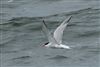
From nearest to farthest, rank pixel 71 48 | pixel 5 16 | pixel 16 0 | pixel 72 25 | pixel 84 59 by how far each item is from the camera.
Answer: pixel 84 59 → pixel 71 48 → pixel 72 25 → pixel 5 16 → pixel 16 0

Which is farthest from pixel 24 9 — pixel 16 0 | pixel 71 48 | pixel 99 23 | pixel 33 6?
pixel 71 48

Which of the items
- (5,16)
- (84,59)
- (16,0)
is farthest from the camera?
(16,0)

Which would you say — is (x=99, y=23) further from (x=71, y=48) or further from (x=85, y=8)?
(x=71, y=48)

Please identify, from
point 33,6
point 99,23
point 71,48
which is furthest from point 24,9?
point 71,48

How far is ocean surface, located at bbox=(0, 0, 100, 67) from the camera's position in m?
15.2

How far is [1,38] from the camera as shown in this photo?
18.4 meters

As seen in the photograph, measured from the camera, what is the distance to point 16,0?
24.9m

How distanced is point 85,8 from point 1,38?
4861 mm

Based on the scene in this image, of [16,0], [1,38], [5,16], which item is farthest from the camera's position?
[16,0]

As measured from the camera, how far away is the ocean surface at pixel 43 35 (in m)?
15.2

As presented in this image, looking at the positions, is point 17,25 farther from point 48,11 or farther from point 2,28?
point 48,11

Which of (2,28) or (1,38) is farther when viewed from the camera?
(2,28)

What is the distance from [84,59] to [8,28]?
18.0 ft

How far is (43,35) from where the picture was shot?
18.3m
